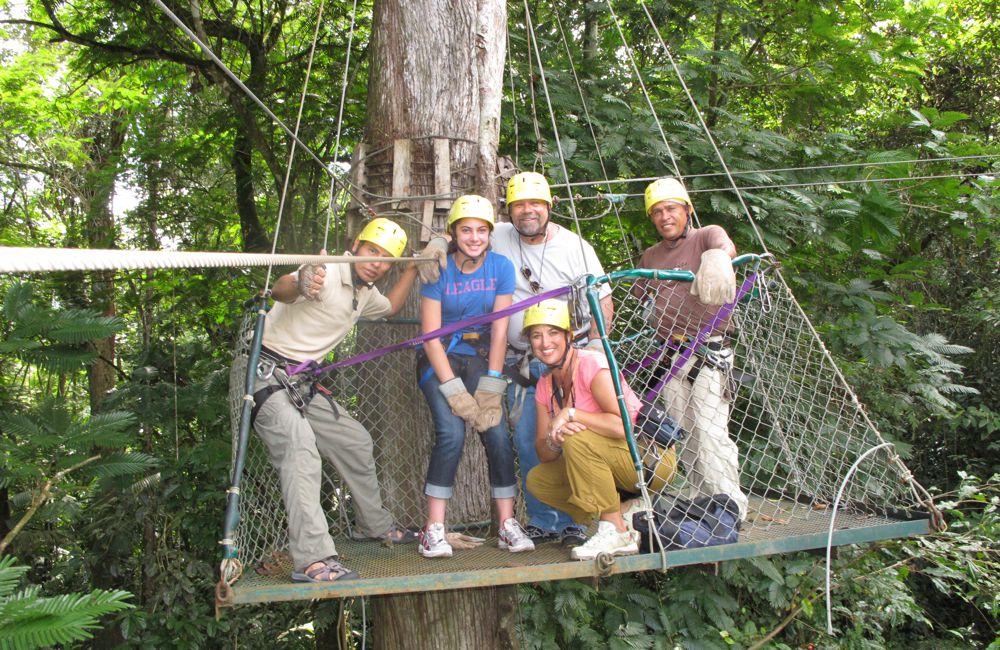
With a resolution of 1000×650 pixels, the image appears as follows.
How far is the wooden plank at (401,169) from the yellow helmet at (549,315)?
3.79 feet

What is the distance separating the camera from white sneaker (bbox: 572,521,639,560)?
104 inches

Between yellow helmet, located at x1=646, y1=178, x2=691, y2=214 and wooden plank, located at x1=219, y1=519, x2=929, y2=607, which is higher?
yellow helmet, located at x1=646, y1=178, x2=691, y2=214

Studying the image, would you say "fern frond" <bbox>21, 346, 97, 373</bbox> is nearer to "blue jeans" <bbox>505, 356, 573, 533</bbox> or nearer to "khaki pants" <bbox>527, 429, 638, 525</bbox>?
"blue jeans" <bbox>505, 356, 573, 533</bbox>

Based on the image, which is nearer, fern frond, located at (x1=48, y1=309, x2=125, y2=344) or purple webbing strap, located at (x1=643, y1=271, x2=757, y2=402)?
purple webbing strap, located at (x1=643, y1=271, x2=757, y2=402)

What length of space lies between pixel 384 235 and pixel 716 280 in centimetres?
132

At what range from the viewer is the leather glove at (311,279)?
9.55 ft

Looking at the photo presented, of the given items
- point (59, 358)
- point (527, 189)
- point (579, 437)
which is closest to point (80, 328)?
point (59, 358)

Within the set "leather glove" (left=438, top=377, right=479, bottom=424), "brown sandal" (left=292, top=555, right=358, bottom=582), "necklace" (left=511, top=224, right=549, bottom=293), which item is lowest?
"brown sandal" (left=292, top=555, right=358, bottom=582)

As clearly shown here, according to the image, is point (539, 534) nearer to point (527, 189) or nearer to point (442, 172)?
point (527, 189)

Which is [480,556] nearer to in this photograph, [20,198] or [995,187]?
[995,187]

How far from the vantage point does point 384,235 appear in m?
3.17

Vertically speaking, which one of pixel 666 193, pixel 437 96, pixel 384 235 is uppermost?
pixel 437 96

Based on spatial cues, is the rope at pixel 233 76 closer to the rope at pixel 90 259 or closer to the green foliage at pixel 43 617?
the rope at pixel 90 259

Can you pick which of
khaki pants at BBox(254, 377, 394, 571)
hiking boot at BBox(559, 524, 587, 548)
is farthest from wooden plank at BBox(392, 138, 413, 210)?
hiking boot at BBox(559, 524, 587, 548)
